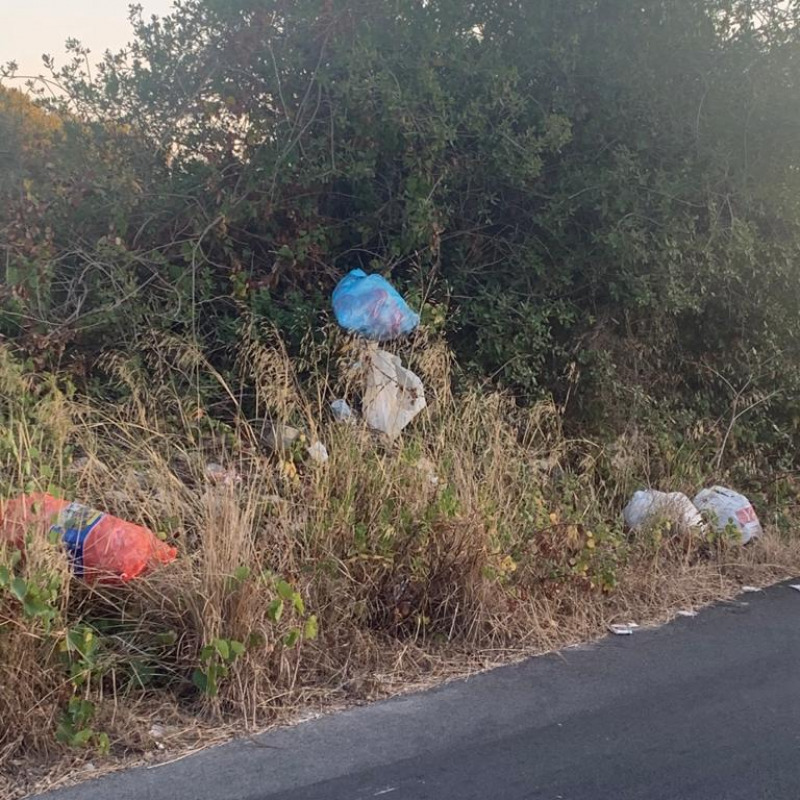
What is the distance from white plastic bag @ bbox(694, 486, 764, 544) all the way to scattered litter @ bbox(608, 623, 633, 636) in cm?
136

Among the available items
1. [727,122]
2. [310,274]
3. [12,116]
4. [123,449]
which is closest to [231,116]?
[310,274]

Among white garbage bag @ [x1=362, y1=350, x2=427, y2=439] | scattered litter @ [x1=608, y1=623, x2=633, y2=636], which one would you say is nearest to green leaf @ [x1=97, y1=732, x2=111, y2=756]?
white garbage bag @ [x1=362, y1=350, x2=427, y2=439]

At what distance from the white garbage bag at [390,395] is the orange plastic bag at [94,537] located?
1690mm

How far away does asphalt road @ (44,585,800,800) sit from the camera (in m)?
3.33

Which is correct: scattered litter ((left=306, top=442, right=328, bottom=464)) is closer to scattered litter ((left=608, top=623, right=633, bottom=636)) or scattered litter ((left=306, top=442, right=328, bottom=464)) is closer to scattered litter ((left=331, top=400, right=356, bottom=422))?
scattered litter ((left=331, top=400, right=356, bottom=422))

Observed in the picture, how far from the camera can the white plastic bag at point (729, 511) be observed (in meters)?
6.15

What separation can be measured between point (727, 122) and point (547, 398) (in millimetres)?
2691

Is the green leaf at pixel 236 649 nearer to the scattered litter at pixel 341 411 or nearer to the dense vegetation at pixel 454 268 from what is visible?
the dense vegetation at pixel 454 268

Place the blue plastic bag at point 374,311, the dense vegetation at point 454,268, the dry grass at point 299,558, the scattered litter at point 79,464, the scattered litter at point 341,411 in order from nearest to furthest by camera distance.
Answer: the dry grass at point 299,558 → the scattered litter at point 79,464 → the dense vegetation at point 454,268 → the scattered litter at point 341,411 → the blue plastic bag at point 374,311

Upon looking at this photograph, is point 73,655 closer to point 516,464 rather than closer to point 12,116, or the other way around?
point 516,464

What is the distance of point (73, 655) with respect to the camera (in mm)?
3660

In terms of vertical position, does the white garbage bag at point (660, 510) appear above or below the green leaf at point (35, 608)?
below

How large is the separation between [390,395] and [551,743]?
252 cm

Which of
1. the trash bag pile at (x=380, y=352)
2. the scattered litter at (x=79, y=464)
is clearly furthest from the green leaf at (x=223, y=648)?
the trash bag pile at (x=380, y=352)
